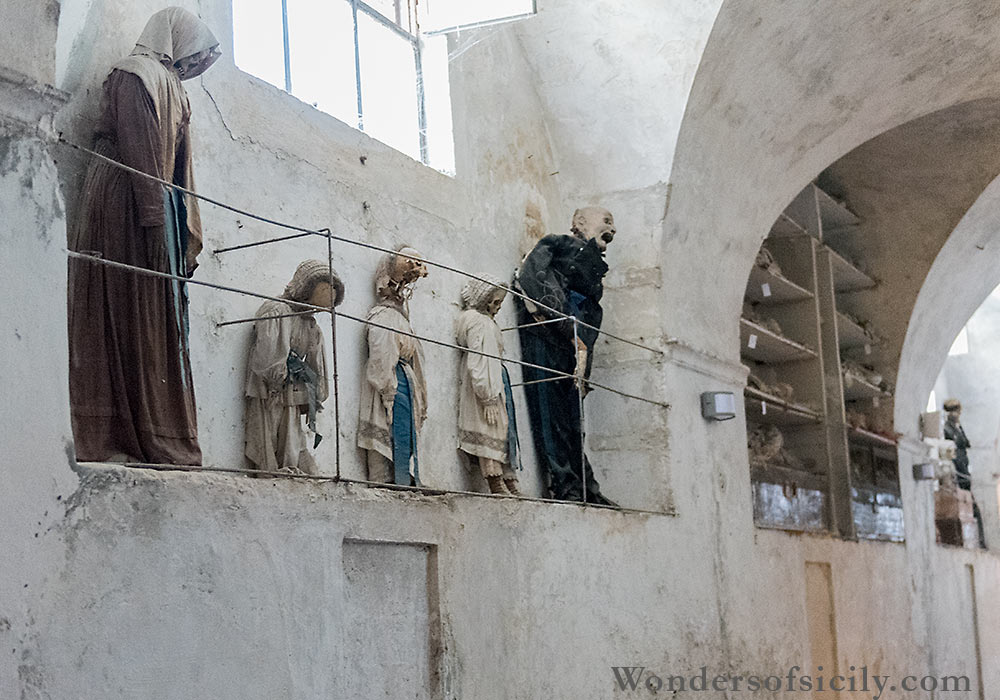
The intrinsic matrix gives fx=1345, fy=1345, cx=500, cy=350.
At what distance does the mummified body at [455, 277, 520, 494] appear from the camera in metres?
7.25

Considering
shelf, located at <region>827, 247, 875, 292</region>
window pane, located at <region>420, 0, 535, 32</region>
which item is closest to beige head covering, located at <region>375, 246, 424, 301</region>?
window pane, located at <region>420, 0, 535, 32</region>

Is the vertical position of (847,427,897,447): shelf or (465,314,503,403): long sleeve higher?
(465,314,503,403): long sleeve

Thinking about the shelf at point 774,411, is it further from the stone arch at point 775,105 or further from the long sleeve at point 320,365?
the long sleeve at point 320,365

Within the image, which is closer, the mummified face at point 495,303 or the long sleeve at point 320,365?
the long sleeve at point 320,365

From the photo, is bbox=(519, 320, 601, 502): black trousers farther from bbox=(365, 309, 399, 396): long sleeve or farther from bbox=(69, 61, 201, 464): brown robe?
bbox=(69, 61, 201, 464): brown robe

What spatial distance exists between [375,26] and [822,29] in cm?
329

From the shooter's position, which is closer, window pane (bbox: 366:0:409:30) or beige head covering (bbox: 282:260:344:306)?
beige head covering (bbox: 282:260:344:306)

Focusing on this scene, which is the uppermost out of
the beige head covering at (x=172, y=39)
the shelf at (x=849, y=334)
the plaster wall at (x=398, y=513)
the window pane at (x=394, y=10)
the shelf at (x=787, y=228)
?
the window pane at (x=394, y=10)

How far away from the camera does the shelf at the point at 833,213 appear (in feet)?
41.2

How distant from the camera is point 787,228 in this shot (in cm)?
1218

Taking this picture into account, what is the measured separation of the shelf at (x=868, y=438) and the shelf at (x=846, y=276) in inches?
60.0

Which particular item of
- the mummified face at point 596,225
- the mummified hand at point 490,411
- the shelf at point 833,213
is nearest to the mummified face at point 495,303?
A: the mummified hand at point 490,411

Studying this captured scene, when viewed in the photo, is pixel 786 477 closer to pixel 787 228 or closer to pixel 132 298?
pixel 787 228

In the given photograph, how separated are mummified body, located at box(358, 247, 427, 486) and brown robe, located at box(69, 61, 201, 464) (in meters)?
1.49
